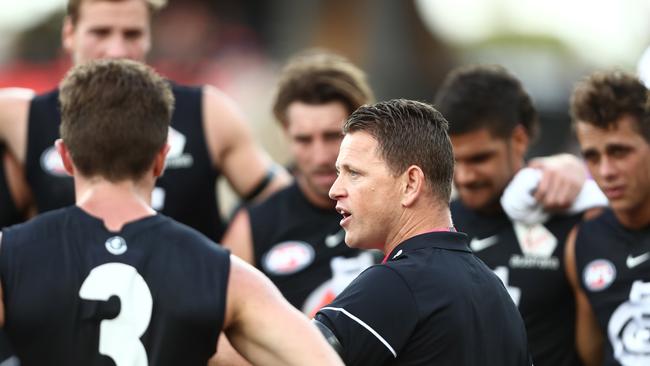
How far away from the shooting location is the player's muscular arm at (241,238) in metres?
6.02

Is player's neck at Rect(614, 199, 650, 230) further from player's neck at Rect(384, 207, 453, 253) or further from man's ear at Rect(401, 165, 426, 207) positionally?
man's ear at Rect(401, 165, 426, 207)

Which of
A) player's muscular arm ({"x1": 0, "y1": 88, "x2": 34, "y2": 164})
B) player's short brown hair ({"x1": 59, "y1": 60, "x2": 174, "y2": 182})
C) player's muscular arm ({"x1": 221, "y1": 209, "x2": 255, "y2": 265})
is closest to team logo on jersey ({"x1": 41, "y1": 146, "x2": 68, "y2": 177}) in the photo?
player's muscular arm ({"x1": 0, "y1": 88, "x2": 34, "y2": 164})

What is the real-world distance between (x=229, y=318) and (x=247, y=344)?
0.11 metres

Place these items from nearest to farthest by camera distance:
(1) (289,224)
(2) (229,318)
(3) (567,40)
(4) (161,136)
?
(2) (229,318), (4) (161,136), (1) (289,224), (3) (567,40)

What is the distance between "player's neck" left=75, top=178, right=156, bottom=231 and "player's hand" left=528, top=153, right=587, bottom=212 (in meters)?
2.42

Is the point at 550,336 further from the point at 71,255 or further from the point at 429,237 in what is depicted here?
the point at 71,255

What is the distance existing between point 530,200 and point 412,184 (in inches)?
69.2

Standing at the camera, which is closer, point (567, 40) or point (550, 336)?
point (550, 336)

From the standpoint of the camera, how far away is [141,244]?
383 cm

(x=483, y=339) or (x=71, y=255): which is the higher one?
(x=71, y=255)

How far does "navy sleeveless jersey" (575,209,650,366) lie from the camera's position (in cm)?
516

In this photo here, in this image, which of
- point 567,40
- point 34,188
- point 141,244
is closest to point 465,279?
point 141,244

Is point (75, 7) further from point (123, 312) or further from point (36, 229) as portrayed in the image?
point (123, 312)

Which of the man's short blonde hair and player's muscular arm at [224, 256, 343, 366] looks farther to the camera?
the man's short blonde hair
